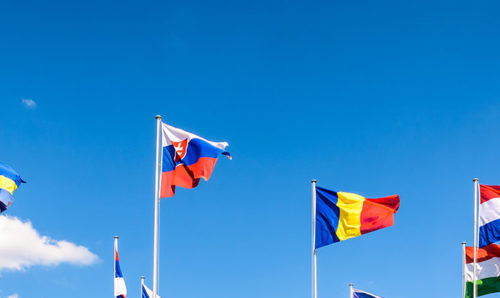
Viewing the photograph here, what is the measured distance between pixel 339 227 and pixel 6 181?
14309mm

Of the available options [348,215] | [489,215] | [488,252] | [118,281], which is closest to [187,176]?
[348,215]

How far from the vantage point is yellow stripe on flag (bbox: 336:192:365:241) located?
26.7 metres

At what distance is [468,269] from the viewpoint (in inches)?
1512

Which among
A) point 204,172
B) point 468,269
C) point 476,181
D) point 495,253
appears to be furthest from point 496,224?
point 204,172

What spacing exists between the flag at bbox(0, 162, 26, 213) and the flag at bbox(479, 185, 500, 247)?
21.5m

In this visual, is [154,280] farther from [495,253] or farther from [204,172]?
[495,253]

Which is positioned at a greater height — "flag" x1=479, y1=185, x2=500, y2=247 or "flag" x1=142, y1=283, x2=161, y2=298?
"flag" x1=479, y1=185, x2=500, y2=247

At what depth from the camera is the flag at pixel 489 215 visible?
31.6 metres

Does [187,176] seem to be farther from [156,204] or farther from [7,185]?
[7,185]

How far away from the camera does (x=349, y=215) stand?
26.9m

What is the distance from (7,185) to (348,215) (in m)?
14.5

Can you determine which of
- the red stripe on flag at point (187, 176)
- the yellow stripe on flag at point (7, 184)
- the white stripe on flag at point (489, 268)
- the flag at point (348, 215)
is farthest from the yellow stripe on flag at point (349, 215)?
the yellow stripe on flag at point (7, 184)

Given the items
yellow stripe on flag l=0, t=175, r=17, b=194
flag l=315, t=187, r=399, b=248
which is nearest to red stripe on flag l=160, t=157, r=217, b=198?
flag l=315, t=187, r=399, b=248

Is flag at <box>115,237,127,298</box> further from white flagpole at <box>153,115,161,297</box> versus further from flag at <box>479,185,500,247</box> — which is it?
flag at <box>479,185,500,247</box>
